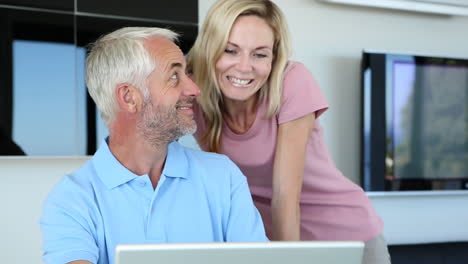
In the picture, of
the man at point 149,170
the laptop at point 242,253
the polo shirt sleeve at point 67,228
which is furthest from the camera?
the man at point 149,170

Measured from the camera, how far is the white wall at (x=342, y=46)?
9.66ft

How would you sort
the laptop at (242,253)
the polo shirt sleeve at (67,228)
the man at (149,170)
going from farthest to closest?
1. the man at (149,170)
2. the polo shirt sleeve at (67,228)
3. the laptop at (242,253)

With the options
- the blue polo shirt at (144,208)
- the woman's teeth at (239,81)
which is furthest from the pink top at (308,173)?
the blue polo shirt at (144,208)

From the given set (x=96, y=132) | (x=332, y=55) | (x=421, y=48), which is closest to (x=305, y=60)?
(x=332, y=55)

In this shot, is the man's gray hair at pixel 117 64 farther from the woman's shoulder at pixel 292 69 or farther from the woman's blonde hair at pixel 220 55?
the woman's shoulder at pixel 292 69

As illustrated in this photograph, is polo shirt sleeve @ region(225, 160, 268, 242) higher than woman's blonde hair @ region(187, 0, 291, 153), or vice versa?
woman's blonde hair @ region(187, 0, 291, 153)

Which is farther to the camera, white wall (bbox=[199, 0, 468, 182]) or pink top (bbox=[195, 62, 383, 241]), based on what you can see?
white wall (bbox=[199, 0, 468, 182])

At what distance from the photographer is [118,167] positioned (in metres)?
1.30

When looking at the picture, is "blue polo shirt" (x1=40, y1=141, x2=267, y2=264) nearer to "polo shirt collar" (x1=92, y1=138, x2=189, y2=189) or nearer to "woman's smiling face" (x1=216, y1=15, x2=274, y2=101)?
"polo shirt collar" (x1=92, y1=138, x2=189, y2=189)

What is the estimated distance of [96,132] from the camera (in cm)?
237

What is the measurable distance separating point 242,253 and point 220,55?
0.89m

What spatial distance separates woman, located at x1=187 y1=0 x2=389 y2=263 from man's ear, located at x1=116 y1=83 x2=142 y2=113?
0.33m

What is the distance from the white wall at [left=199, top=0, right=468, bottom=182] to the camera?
2.94 m

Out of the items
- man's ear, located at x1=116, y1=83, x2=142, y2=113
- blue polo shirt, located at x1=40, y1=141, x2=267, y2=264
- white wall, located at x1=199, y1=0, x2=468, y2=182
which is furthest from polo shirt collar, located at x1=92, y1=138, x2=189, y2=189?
white wall, located at x1=199, y1=0, x2=468, y2=182
